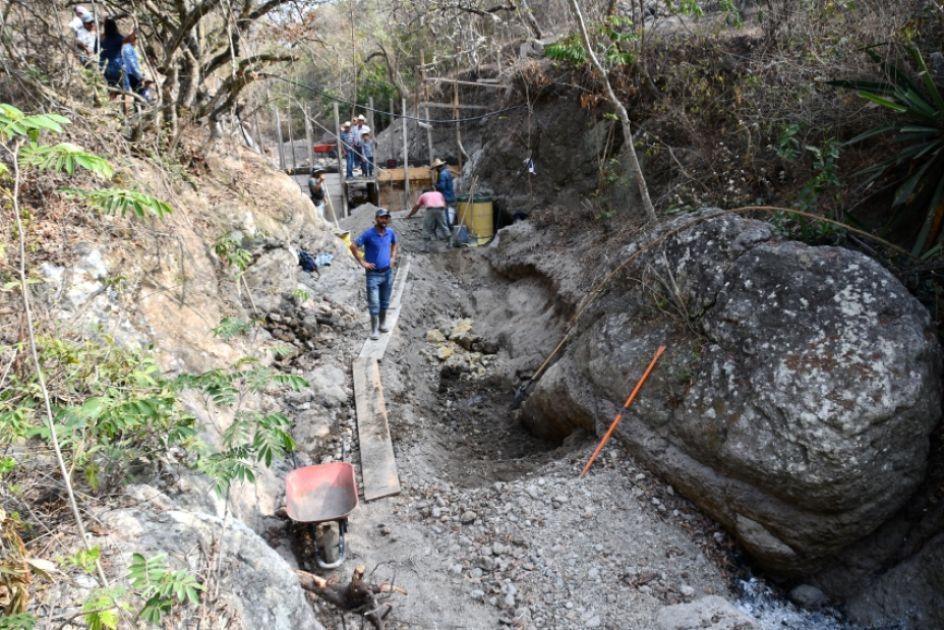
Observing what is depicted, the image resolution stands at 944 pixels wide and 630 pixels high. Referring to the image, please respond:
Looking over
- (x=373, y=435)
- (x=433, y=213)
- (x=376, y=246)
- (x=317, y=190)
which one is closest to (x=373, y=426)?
(x=373, y=435)

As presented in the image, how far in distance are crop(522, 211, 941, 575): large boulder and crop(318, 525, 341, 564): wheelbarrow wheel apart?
2697 millimetres

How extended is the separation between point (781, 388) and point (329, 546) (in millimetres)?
3612

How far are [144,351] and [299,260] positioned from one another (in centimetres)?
430

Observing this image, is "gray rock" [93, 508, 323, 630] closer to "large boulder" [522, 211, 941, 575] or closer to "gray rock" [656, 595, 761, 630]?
"gray rock" [656, 595, 761, 630]

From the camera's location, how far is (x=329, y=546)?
14.4 feet

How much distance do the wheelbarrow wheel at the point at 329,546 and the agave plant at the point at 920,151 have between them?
5.18 metres

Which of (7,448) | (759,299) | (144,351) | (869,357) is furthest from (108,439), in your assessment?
(869,357)

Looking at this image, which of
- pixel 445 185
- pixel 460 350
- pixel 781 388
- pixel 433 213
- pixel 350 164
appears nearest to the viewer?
pixel 781 388

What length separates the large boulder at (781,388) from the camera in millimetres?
4426

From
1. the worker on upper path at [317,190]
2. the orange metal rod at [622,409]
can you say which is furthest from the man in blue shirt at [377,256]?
the worker on upper path at [317,190]

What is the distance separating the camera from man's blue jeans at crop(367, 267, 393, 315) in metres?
7.32

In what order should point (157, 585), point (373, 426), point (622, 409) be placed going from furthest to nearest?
1. point (373, 426)
2. point (622, 409)
3. point (157, 585)

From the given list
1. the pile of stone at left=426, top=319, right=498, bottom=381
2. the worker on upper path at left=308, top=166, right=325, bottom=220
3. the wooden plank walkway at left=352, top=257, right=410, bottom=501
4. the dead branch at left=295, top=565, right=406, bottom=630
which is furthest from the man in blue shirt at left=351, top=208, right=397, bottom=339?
the worker on upper path at left=308, top=166, right=325, bottom=220

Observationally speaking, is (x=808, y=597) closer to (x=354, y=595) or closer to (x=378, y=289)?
(x=354, y=595)
